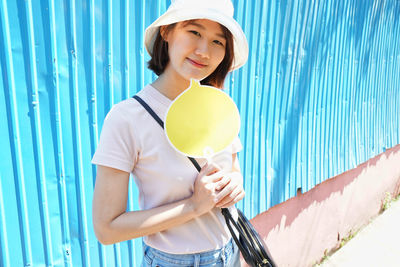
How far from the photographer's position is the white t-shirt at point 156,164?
0.93 meters

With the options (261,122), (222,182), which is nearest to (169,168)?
(222,182)

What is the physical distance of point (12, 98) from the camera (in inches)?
53.9

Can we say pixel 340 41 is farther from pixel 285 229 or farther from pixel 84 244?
pixel 84 244

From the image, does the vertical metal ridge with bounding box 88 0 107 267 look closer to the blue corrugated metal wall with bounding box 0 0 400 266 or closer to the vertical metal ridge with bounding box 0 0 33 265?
the blue corrugated metal wall with bounding box 0 0 400 266

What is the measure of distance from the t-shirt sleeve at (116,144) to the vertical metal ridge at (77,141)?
72cm

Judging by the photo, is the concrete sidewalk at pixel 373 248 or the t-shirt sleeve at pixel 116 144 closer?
the t-shirt sleeve at pixel 116 144

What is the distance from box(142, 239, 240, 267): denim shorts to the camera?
1108mm

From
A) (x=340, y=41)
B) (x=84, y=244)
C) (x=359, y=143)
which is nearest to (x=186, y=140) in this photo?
(x=84, y=244)

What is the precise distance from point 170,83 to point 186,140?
0.24 m

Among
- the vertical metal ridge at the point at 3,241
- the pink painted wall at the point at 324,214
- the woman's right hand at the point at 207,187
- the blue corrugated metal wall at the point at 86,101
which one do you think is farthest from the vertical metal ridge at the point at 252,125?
the vertical metal ridge at the point at 3,241

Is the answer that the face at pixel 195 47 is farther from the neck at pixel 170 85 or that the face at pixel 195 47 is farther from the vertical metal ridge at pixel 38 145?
the vertical metal ridge at pixel 38 145

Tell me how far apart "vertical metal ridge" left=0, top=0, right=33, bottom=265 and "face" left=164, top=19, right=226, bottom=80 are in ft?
2.68

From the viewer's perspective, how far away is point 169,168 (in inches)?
39.6


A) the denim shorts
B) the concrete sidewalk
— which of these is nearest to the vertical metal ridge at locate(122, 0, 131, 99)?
the denim shorts
